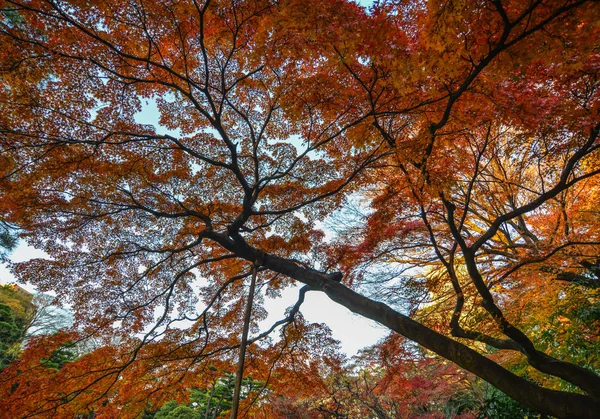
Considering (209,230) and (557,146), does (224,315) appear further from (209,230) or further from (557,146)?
(557,146)

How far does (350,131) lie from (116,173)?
357 centimetres

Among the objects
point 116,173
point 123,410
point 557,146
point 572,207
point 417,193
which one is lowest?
point 123,410

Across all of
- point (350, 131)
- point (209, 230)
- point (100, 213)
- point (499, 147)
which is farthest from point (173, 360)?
point (499, 147)

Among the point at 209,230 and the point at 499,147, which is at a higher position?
the point at 499,147

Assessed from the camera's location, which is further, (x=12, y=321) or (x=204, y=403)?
(x=12, y=321)

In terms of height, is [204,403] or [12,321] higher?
[12,321]

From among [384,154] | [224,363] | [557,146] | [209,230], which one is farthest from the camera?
[224,363]

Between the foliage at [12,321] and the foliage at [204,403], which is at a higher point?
the foliage at [12,321]

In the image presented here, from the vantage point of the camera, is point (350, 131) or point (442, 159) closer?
point (350, 131)

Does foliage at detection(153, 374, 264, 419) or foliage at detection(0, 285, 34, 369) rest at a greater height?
foliage at detection(0, 285, 34, 369)

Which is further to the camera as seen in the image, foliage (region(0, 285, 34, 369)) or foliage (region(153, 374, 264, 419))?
foliage (region(0, 285, 34, 369))

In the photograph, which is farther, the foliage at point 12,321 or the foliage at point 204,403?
the foliage at point 12,321

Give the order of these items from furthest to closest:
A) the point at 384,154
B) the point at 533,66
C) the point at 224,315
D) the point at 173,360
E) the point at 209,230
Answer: the point at 224,315, the point at 173,360, the point at 209,230, the point at 384,154, the point at 533,66

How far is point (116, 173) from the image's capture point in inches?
170
